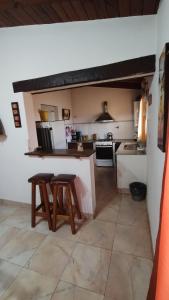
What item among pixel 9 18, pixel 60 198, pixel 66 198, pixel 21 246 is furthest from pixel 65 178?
pixel 9 18

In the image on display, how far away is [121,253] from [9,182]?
2214mm

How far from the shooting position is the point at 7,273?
165cm

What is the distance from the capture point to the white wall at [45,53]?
5.48 ft

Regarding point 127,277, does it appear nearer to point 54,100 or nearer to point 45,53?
point 45,53

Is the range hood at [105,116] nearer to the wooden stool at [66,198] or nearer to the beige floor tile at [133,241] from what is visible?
the wooden stool at [66,198]

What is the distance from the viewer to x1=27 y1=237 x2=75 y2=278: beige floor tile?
1653 mm

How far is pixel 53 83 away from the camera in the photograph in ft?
7.04

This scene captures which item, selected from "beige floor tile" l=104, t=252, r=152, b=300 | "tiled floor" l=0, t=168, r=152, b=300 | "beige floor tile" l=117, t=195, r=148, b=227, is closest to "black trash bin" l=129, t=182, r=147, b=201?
"beige floor tile" l=117, t=195, r=148, b=227

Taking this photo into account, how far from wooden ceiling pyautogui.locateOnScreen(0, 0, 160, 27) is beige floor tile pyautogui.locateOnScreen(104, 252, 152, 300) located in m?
2.46

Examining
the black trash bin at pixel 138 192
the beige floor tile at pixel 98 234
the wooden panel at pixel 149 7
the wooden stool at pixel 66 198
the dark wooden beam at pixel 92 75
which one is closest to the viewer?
the wooden panel at pixel 149 7

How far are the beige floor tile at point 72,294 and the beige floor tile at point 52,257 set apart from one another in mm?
143

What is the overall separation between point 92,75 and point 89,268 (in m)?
2.18

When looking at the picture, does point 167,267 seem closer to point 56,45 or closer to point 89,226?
point 89,226

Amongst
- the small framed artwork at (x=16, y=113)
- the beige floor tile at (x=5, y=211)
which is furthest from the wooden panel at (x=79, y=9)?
the beige floor tile at (x=5, y=211)
